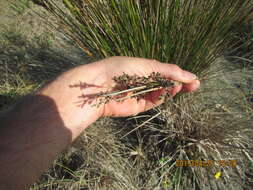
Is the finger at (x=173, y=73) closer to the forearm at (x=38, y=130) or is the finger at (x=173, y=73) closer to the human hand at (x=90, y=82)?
the human hand at (x=90, y=82)

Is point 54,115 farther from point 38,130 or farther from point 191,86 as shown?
point 191,86

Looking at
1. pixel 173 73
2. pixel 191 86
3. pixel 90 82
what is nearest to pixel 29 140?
pixel 90 82

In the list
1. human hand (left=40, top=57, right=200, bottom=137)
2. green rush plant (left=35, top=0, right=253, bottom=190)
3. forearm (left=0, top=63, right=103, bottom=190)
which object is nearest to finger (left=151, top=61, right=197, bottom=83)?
human hand (left=40, top=57, right=200, bottom=137)

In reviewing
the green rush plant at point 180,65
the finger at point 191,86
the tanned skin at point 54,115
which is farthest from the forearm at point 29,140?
the finger at point 191,86

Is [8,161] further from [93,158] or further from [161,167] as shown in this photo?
[161,167]
